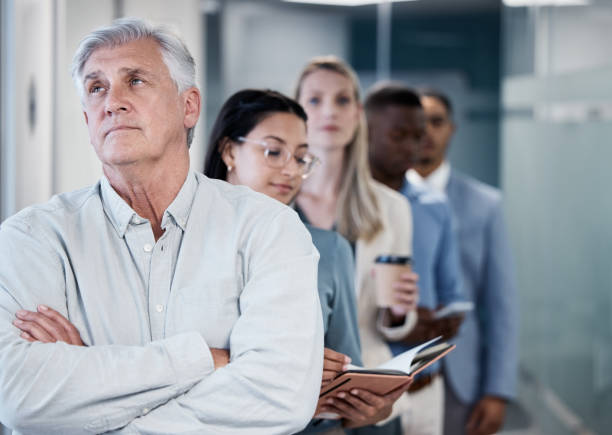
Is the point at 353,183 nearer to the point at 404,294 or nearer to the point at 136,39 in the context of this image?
the point at 404,294

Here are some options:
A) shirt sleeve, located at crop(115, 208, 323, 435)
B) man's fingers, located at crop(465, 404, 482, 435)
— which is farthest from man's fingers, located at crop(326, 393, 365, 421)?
man's fingers, located at crop(465, 404, 482, 435)

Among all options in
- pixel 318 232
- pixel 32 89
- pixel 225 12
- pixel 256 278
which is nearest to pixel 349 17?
pixel 225 12

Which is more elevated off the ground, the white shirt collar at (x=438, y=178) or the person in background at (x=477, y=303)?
the white shirt collar at (x=438, y=178)

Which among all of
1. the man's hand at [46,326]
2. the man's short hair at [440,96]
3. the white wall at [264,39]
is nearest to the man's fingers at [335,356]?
the man's hand at [46,326]

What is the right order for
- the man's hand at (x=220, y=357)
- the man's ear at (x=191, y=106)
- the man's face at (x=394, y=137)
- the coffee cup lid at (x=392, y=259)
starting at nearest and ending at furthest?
the man's hand at (x=220, y=357), the man's ear at (x=191, y=106), the coffee cup lid at (x=392, y=259), the man's face at (x=394, y=137)

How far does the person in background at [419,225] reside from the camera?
3004 mm

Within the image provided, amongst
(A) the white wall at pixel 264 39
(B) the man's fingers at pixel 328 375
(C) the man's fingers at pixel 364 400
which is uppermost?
(A) the white wall at pixel 264 39

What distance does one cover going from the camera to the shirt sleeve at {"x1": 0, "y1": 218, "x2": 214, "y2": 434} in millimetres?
1491

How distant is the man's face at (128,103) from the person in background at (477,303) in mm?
2230

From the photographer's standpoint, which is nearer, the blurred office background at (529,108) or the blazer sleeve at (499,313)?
the blurred office background at (529,108)

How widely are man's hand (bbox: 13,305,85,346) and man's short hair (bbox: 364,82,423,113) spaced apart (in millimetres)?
1731

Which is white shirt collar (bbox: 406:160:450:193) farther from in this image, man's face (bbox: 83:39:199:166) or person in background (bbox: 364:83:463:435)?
man's face (bbox: 83:39:199:166)

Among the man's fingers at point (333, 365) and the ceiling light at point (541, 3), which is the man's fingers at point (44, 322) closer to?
the man's fingers at point (333, 365)

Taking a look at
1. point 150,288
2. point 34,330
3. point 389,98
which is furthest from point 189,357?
point 389,98
